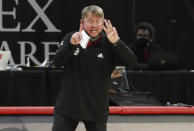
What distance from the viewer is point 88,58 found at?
3.61 metres

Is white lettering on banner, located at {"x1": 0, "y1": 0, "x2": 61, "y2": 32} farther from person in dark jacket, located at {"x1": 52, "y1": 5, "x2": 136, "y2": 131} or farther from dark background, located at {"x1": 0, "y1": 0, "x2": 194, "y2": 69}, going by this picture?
person in dark jacket, located at {"x1": 52, "y1": 5, "x2": 136, "y2": 131}

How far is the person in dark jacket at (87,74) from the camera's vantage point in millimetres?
3541

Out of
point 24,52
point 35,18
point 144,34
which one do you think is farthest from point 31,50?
point 144,34

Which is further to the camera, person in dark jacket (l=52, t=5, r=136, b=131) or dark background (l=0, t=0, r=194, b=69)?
dark background (l=0, t=0, r=194, b=69)

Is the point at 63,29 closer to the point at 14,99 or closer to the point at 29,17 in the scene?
the point at 29,17

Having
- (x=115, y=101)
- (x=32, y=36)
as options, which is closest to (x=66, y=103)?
(x=115, y=101)

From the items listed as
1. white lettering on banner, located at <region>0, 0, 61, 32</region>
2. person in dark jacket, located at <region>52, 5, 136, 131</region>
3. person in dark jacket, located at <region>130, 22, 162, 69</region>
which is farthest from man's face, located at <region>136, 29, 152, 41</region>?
person in dark jacket, located at <region>52, 5, 136, 131</region>

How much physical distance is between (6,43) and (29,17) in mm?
596

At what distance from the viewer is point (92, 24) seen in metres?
3.51

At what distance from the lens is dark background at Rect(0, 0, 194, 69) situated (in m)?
8.19

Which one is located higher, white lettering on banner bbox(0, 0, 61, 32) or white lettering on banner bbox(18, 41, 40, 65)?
white lettering on banner bbox(0, 0, 61, 32)

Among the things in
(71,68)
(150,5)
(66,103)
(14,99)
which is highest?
(150,5)

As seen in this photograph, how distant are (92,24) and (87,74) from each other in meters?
0.38

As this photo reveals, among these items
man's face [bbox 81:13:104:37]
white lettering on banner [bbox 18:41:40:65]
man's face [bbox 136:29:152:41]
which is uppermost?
man's face [bbox 81:13:104:37]
